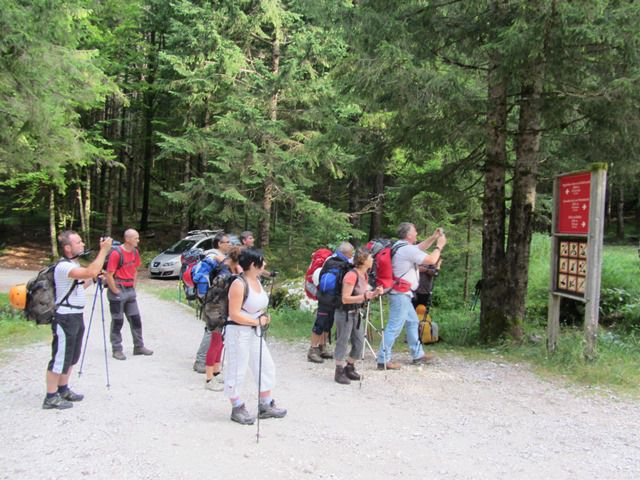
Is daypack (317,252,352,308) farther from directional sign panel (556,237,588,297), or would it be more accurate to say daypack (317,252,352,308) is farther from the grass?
the grass

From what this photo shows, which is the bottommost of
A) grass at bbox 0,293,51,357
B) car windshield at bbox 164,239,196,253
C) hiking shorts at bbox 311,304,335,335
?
grass at bbox 0,293,51,357

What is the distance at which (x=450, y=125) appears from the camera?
8758mm

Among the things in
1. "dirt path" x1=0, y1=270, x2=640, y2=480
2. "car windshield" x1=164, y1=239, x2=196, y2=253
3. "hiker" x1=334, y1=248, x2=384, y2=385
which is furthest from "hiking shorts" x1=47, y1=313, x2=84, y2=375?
"car windshield" x1=164, y1=239, x2=196, y2=253

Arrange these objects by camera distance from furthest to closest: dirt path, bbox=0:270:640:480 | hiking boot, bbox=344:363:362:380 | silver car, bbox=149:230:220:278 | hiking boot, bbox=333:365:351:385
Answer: silver car, bbox=149:230:220:278 < hiking boot, bbox=344:363:362:380 < hiking boot, bbox=333:365:351:385 < dirt path, bbox=0:270:640:480

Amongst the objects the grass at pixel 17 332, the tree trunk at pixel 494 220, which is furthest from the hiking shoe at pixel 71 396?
the tree trunk at pixel 494 220

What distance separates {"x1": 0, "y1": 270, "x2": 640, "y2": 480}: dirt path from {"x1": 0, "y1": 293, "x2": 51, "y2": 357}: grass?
213 centimetres

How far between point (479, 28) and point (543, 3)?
1.59 m

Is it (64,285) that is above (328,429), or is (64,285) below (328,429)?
above

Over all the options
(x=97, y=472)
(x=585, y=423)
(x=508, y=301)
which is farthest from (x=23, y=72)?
(x=585, y=423)

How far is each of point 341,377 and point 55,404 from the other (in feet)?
10.1

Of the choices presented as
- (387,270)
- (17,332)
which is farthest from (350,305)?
(17,332)

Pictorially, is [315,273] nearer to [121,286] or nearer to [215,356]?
[215,356]

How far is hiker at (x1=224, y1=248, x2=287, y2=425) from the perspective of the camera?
15.1 feet

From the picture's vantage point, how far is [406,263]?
6.70 m
